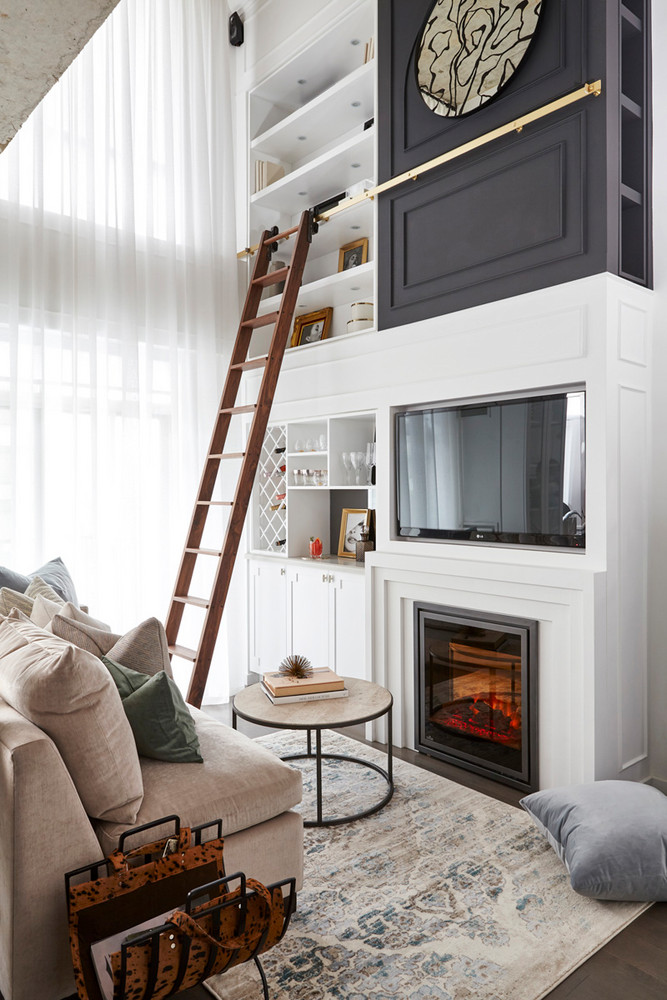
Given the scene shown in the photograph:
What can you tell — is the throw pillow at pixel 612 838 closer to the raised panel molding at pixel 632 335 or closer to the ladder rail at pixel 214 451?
the raised panel molding at pixel 632 335

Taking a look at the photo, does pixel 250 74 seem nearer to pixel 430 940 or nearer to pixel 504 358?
pixel 504 358

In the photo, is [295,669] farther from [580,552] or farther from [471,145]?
[471,145]

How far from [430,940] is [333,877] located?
0.42 metres

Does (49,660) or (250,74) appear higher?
(250,74)

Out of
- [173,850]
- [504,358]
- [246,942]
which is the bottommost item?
[246,942]

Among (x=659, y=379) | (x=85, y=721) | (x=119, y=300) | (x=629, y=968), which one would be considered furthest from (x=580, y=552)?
(x=119, y=300)

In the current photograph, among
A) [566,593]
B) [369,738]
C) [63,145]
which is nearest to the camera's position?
[566,593]

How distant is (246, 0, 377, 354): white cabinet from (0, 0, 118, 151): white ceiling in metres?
2.25

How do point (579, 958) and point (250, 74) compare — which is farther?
point (250, 74)

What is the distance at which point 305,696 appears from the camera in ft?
8.99

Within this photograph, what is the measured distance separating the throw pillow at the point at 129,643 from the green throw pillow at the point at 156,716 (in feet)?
0.28

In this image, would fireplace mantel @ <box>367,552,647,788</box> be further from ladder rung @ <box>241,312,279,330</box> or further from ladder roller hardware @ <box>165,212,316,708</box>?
→ ladder rung @ <box>241,312,279,330</box>

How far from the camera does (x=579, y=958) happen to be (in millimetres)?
1884

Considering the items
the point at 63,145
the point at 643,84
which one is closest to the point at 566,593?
the point at 643,84
